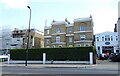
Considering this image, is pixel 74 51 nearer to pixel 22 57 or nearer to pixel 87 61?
pixel 87 61

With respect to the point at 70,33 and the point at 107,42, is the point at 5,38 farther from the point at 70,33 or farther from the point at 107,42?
the point at 107,42

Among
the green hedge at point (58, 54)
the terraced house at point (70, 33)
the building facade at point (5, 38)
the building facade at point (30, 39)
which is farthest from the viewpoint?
the building facade at point (30, 39)

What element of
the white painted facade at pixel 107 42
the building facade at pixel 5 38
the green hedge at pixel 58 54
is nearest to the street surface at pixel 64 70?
the green hedge at pixel 58 54

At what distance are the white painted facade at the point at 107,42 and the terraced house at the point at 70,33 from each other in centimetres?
257

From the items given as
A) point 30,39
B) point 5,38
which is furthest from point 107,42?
point 5,38

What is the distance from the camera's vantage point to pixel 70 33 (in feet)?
218

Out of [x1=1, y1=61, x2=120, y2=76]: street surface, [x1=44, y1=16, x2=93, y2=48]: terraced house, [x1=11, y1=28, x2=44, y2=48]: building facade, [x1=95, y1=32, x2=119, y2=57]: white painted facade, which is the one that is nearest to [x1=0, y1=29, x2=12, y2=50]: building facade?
[x1=11, y1=28, x2=44, y2=48]: building facade

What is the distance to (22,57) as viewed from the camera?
44.1 metres

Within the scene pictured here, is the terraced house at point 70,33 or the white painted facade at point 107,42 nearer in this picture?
the white painted facade at point 107,42

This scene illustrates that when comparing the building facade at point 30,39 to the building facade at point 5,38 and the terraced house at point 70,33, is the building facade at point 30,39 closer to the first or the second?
the building facade at point 5,38

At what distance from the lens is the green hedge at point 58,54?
3933 centimetres

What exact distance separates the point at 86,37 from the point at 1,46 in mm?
35027

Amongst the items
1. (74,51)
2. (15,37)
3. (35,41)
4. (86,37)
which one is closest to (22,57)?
(74,51)

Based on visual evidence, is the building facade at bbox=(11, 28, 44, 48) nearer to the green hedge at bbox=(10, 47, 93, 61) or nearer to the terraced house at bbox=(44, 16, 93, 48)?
the terraced house at bbox=(44, 16, 93, 48)
